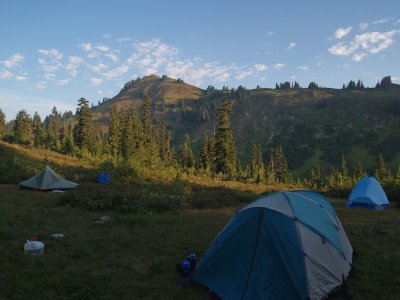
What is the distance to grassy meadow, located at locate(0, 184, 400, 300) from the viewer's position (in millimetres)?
8023

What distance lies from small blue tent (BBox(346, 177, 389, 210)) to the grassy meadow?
386 centimetres

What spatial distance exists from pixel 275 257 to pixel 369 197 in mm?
16979

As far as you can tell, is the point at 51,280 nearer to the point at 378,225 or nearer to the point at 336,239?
the point at 336,239

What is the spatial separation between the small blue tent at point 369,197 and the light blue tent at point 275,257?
1480 centimetres

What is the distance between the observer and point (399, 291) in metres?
8.35

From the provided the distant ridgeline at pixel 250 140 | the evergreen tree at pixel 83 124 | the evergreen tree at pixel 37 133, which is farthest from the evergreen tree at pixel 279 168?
the evergreen tree at pixel 37 133

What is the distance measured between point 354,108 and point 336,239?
20240cm

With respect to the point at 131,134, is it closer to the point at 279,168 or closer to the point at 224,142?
the point at 224,142

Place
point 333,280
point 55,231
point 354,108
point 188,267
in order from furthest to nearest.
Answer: point 354,108
point 55,231
point 188,267
point 333,280

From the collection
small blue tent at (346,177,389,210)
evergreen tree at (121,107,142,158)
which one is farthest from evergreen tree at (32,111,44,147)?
small blue tent at (346,177,389,210)

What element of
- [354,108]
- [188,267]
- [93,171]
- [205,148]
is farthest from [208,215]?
[354,108]

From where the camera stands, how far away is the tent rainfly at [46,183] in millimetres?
23812

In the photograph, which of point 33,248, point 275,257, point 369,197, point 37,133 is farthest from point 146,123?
point 275,257

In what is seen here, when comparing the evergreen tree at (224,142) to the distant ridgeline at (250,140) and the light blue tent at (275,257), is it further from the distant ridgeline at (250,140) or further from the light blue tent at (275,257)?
the light blue tent at (275,257)
